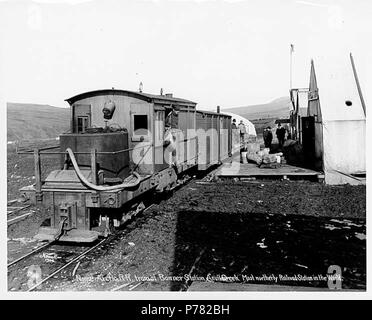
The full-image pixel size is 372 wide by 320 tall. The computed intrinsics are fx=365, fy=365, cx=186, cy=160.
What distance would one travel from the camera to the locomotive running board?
24.2 feet

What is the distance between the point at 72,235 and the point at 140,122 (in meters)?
3.33

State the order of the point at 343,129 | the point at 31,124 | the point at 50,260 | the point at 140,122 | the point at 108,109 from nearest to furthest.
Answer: the point at 50,260 → the point at 108,109 → the point at 140,122 → the point at 343,129 → the point at 31,124

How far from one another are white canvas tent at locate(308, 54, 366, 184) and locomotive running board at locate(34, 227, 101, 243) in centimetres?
988

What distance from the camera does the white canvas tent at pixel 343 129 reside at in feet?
45.5

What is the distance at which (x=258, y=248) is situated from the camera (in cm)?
730

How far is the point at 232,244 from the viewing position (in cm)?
757

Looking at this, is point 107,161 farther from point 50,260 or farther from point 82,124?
point 50,260

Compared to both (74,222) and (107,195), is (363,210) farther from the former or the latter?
(74,222)

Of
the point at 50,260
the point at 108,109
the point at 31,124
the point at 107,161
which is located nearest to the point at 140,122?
the point at 108,109

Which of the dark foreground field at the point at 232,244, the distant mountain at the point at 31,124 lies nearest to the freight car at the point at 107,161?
the dark foreground field at the point at 232,244

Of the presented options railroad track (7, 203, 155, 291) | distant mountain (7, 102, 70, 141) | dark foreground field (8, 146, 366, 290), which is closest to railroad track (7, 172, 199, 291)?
railroad track (7, 203, 155, 291)

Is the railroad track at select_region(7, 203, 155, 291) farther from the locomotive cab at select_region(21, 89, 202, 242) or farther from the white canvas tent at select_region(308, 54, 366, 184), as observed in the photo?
the white canvas tent at select_region(308, 54, 366, 184)
